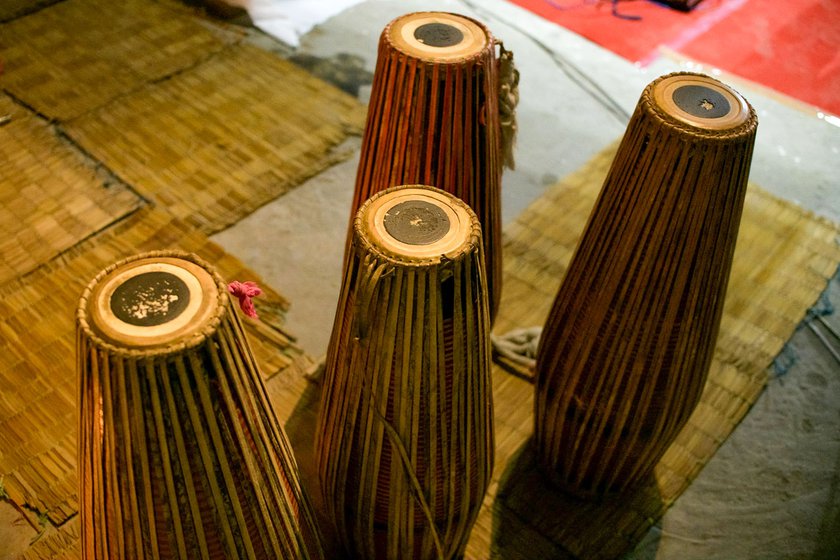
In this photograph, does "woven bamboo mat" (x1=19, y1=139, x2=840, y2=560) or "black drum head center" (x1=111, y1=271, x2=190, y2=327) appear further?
"woven bamboo mat" (x1=19, y1=139, x2=840, y2=560)

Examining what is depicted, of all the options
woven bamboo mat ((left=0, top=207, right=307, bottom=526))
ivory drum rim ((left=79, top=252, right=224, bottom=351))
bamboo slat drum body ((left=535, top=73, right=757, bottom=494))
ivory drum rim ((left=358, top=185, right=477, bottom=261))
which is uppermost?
ivory drum rim ((left=79, top=252, right=224, bottom=351))

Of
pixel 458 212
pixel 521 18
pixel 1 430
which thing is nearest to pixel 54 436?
pixel 1 430

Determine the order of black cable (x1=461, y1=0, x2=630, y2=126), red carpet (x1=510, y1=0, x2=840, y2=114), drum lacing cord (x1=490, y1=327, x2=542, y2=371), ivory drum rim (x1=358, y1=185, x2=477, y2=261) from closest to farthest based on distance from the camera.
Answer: ivory drum rim (x1=358, y1=185, x2=477, y2=261) → drum lacing cord (x1=490, y1=327, x2=542, y2=371) → black cable (x1=461, y1=0, x2=630, y2=126) → red carpet (x1=510, y1=0, x2=840, y2=114)

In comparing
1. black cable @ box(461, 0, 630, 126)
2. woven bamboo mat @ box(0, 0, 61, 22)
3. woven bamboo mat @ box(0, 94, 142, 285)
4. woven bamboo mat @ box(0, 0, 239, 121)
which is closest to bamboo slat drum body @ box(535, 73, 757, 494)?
woven bamboo mat @ box(0, 94, 142, 285)

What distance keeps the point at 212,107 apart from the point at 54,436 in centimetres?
110

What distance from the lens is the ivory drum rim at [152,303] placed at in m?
0.64

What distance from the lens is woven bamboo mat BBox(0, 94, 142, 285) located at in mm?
1719

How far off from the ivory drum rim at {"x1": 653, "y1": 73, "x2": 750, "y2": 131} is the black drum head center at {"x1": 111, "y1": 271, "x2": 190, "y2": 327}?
64cm

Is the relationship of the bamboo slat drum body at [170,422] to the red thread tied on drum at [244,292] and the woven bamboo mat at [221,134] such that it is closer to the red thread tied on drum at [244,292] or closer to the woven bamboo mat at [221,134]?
the red thread tied on drum at [244,292]

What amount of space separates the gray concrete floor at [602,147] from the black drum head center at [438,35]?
0.73m

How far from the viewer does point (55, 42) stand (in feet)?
7.58

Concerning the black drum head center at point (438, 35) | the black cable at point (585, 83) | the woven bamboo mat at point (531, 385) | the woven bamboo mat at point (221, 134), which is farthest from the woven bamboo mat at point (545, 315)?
the black drum head center at point (438, 35)

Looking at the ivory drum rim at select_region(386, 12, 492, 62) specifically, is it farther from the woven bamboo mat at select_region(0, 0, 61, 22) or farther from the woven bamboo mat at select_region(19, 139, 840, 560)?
the woven bamboo mat at select_region(0, 0, 61, 22)

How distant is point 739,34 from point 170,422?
261cm
